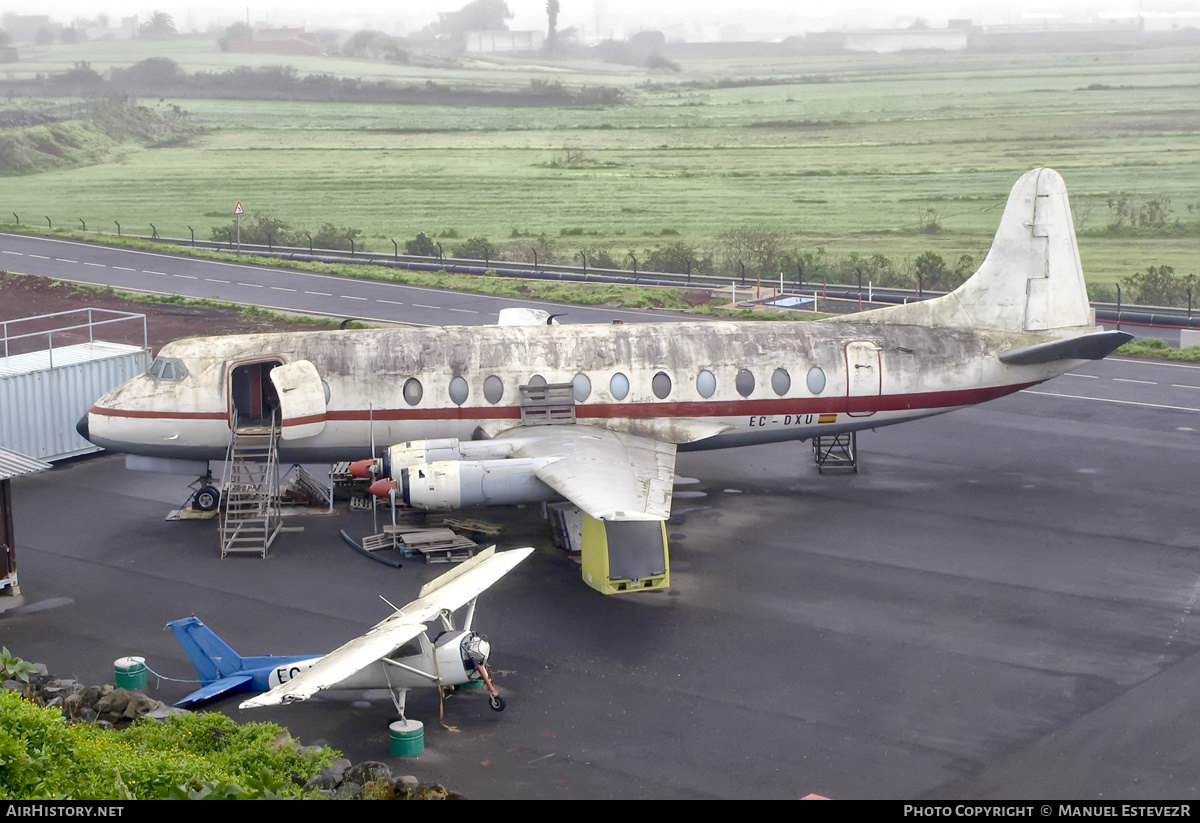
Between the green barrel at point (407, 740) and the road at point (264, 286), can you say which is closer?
the green barrel at point (407, 740)

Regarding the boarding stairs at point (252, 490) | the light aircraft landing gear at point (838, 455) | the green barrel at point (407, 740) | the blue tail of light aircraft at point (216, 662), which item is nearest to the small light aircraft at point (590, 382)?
the boarding stairs at point (252, 490)

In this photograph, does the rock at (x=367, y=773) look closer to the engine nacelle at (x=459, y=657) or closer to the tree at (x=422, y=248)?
the engine nacelle at (x=459, y=657)

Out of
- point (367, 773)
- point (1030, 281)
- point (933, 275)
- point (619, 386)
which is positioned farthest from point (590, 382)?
point (933, 275)

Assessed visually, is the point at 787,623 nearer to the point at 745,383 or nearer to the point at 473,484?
the point at 473,484

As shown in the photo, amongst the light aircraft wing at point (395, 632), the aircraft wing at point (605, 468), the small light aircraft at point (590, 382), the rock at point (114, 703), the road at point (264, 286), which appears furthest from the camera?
the road at point (264, 286)

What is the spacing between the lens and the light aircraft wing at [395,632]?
18.5 meters

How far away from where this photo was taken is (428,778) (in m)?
19.3

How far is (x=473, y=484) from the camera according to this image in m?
27.7

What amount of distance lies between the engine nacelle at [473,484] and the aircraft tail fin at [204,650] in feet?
21.5

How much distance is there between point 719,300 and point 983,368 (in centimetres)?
2720

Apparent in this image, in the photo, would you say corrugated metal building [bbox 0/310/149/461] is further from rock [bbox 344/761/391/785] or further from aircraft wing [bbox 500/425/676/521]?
rock [bbox 344/761/391/785]

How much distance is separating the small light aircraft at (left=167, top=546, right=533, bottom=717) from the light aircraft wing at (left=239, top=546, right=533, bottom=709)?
0.02 meters

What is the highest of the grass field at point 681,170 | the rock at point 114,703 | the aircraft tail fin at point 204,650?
the grass field at point 681,170

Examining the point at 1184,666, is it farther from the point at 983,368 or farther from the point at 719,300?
the point at 719,300
